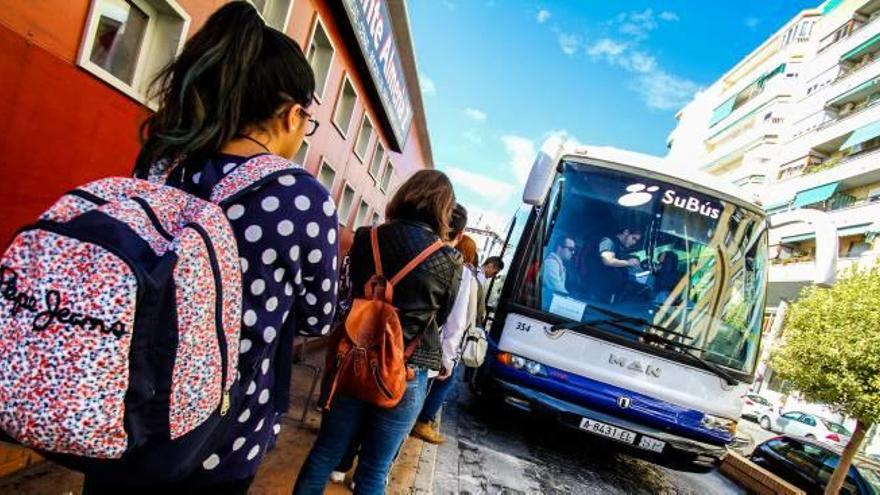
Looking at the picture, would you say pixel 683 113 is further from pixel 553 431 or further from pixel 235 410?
pixel 235 410

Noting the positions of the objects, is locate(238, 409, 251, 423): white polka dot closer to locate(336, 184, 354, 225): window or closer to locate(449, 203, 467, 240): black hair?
locate(449, 203, 467, 240): black hair

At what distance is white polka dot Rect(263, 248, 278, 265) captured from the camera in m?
1.17

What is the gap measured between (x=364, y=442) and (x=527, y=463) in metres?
3.39

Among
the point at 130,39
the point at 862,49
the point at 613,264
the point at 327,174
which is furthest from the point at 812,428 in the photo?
the point at 130,39

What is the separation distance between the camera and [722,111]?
4559 cm

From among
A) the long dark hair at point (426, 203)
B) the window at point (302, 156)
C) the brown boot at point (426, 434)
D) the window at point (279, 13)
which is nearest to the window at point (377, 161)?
the window at point (302, 156)

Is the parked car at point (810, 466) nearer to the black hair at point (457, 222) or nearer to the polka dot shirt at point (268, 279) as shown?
the black hair at point (457, 222)

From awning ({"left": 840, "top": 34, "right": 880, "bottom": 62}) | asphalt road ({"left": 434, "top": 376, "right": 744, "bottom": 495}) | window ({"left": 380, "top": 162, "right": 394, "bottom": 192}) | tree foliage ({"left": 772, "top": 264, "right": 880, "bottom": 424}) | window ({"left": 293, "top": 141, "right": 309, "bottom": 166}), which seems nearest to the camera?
asphalt road ({"left": 434, "top": 376, "right": 744, "bottom": 495})

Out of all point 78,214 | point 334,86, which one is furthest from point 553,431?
point 334,86

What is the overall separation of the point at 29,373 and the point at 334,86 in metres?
11.4

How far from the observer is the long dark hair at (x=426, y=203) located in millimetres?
2520

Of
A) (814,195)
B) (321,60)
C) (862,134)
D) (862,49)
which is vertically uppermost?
(862,49)

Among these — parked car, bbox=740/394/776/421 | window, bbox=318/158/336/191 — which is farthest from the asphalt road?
parked car, bbox=740/394/776/421

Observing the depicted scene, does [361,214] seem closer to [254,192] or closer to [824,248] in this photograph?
[824,248]
